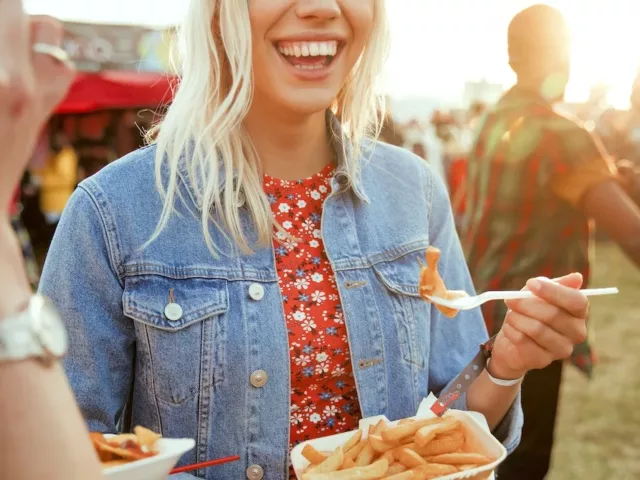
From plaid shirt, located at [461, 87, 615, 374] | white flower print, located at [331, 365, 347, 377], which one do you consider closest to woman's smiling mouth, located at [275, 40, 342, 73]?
white flower print, located at [331, 365, 347, 377]

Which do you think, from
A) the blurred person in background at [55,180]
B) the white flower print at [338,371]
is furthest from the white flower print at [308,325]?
the blurred person in background at [55,180]

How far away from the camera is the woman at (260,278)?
160cm

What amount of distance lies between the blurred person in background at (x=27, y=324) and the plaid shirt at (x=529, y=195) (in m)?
2.99

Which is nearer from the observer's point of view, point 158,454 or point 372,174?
point 158,454

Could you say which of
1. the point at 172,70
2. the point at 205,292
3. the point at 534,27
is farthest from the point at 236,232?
the point at 534,27

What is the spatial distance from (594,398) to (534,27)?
374 cm

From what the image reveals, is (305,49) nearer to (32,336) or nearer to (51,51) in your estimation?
(51,51)

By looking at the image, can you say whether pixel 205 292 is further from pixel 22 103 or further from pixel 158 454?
pixel 22 103

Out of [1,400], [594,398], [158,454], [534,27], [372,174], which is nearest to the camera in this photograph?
[1,400]

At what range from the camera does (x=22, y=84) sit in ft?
2.26

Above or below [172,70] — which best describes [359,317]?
below

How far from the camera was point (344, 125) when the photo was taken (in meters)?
2.10

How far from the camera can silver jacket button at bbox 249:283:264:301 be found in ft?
5.55

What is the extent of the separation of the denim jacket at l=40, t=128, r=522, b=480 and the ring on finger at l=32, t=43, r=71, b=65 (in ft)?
2.92
